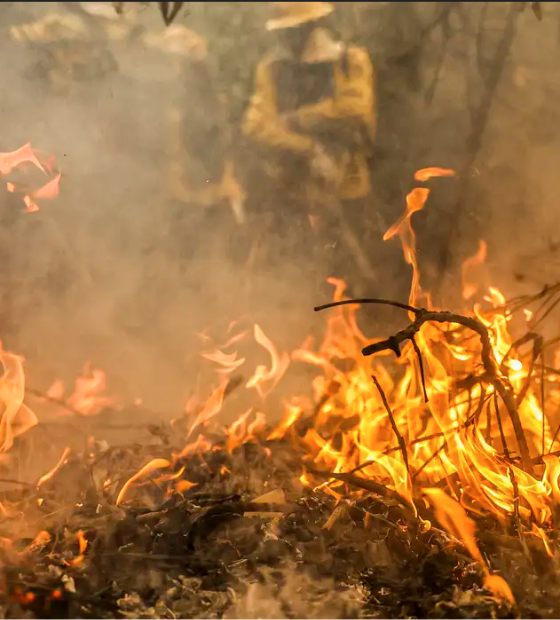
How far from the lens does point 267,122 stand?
1.33 m

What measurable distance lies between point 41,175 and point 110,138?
164 millimetres

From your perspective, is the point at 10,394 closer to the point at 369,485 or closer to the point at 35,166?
the point at 35,166

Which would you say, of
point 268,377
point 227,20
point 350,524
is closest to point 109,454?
point 268,377

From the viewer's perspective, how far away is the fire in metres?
1.28

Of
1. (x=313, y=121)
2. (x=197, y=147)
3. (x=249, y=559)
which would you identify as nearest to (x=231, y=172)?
(x=197, y=147)

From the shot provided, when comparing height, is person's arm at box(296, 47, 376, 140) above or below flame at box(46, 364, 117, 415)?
above

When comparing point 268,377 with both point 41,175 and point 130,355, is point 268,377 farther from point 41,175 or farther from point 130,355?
point 41,175

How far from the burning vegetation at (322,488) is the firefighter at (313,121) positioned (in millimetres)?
151

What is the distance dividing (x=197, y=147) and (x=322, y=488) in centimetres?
75

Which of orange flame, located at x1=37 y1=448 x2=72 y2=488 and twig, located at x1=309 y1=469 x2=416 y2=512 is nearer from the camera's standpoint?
twig, located at x1=309 y1=469 x2=416 y2=512

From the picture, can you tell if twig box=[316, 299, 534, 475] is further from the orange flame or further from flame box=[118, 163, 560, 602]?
the orange flame

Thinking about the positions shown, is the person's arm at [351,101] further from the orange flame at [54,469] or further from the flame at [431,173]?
the orange flame at [54,469]

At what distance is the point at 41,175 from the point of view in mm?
1312

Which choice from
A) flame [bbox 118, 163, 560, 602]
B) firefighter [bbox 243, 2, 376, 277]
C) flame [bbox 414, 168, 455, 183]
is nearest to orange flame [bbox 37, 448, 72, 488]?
flame [bbox 118, 163, 560, 602]
